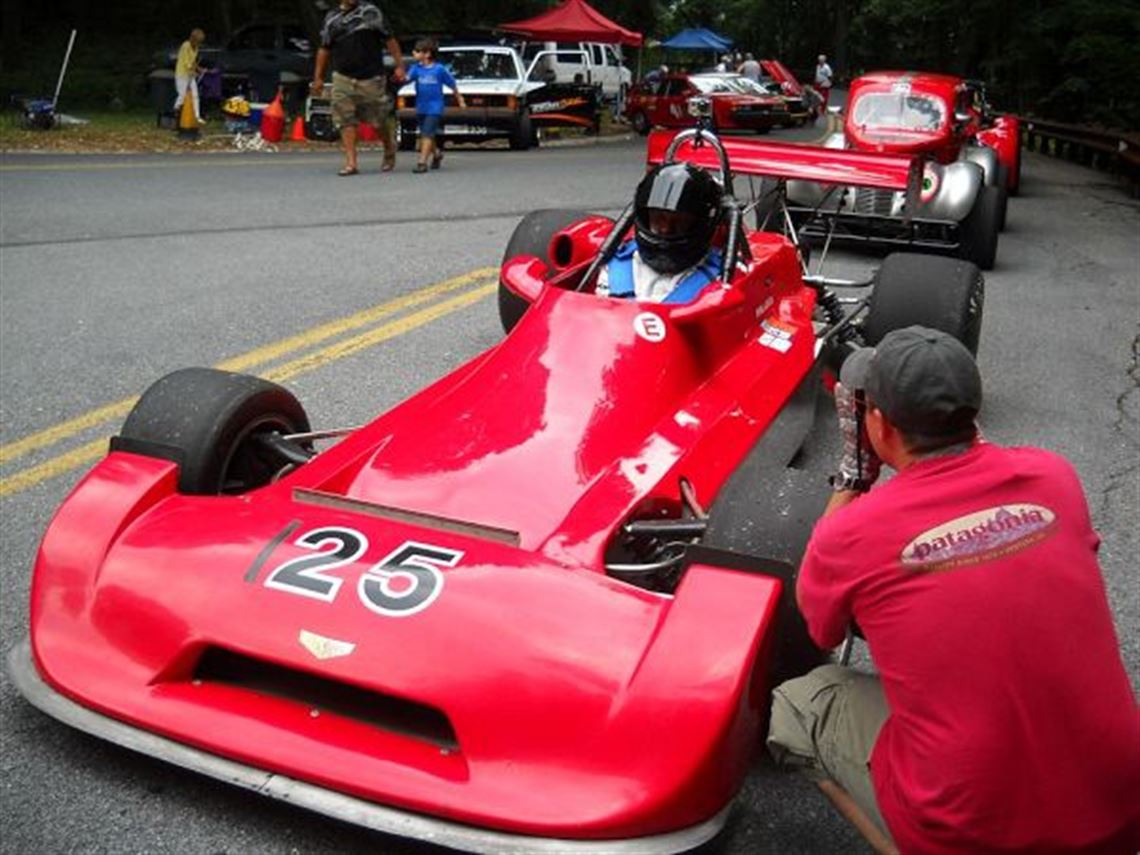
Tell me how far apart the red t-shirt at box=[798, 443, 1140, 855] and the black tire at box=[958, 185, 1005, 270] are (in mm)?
7742

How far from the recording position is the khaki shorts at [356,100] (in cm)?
1300

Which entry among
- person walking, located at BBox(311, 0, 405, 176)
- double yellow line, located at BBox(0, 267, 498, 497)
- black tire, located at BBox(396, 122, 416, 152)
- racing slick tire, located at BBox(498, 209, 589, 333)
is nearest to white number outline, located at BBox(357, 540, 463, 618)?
double yellow line, located at BBox(0, 267, 498, 497)

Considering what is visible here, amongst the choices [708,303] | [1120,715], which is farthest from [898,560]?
[708,303]

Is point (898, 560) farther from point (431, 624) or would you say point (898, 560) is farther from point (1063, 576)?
point (431, 624)

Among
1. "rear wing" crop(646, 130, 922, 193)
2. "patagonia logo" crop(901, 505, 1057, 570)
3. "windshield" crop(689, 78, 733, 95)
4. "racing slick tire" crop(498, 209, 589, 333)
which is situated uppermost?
"rear wing" crop(646, 130, 922, 193)

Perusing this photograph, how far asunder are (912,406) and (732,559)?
705mm

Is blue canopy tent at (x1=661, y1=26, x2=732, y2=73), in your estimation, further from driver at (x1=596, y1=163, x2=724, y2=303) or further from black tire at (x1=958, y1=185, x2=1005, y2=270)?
driver at (x1=596, y1=163, x2=724, y2=303)

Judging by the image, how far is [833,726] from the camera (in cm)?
271

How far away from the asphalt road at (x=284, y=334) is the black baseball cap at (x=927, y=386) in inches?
17.6

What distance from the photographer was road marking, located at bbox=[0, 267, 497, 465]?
5.04m

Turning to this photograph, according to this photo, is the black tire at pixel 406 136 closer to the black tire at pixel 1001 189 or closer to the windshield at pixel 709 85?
the black tire at pixel 1001 189

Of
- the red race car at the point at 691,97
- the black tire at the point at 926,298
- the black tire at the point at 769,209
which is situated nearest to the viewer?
the black tire at the point at 926,298

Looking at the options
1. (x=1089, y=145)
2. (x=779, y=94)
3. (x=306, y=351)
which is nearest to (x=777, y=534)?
(x=306, y=351)

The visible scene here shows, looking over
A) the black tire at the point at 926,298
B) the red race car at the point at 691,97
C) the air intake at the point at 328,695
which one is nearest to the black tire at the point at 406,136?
the red race car at the point at 691,97
